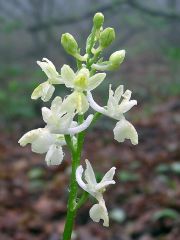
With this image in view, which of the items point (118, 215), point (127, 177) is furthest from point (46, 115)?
point (127, 177)

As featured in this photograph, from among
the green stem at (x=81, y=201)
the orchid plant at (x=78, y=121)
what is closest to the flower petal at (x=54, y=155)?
the orchid plant at (x=78, y=121)

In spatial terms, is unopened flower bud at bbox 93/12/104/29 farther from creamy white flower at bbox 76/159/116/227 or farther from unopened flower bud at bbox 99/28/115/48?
creamy white flower at bbox 76/159/116/227

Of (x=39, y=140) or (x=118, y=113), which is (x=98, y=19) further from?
(x=39, y=140)

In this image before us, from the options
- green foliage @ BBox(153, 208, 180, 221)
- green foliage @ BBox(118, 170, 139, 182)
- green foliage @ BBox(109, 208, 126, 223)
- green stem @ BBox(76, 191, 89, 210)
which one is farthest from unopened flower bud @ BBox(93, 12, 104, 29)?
green foliage @ BBox(118, 170, 139, 182)

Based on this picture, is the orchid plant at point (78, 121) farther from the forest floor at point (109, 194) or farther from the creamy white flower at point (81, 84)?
the forest floor at point (109, 194)

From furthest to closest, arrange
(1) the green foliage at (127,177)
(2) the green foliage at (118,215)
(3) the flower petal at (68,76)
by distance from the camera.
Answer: (1) the green foliage at (127,177), (2) the green foliage at (118,215), (3) the flower petal at (68,76)
